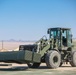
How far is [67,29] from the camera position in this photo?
2319 cm

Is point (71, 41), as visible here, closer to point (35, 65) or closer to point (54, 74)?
point (35, 65)

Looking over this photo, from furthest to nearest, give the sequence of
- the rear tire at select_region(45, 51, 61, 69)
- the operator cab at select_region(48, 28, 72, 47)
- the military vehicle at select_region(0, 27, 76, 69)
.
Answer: the operator cab at select_region(48, 28, 72, 47), the rear tire at select_region(45, 51, 61, 69), the military vehicle at select_region(0, 27, 76, 69)

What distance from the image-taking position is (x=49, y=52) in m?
21.3

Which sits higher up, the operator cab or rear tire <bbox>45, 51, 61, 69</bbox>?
the operator cab

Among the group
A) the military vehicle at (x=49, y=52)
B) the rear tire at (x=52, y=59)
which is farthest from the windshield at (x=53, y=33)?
the rear tire at (x=52, y=59)

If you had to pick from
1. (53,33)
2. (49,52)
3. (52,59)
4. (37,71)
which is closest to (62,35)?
(53,33)

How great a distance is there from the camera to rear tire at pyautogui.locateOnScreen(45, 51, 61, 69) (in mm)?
20984

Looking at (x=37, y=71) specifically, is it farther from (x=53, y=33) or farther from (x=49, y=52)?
(x=53, y=33)

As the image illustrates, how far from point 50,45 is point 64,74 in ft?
16.7

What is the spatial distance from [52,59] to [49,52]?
481mm

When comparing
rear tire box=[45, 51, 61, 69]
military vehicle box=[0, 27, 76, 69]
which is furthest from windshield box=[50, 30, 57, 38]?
rear tire box=[45, 51, 61, 69]

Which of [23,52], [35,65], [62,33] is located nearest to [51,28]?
[62,33]

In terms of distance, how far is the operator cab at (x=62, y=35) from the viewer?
74.3 feet

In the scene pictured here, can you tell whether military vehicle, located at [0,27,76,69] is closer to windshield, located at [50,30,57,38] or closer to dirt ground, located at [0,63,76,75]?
windshield, located at [50,30,57,38]
